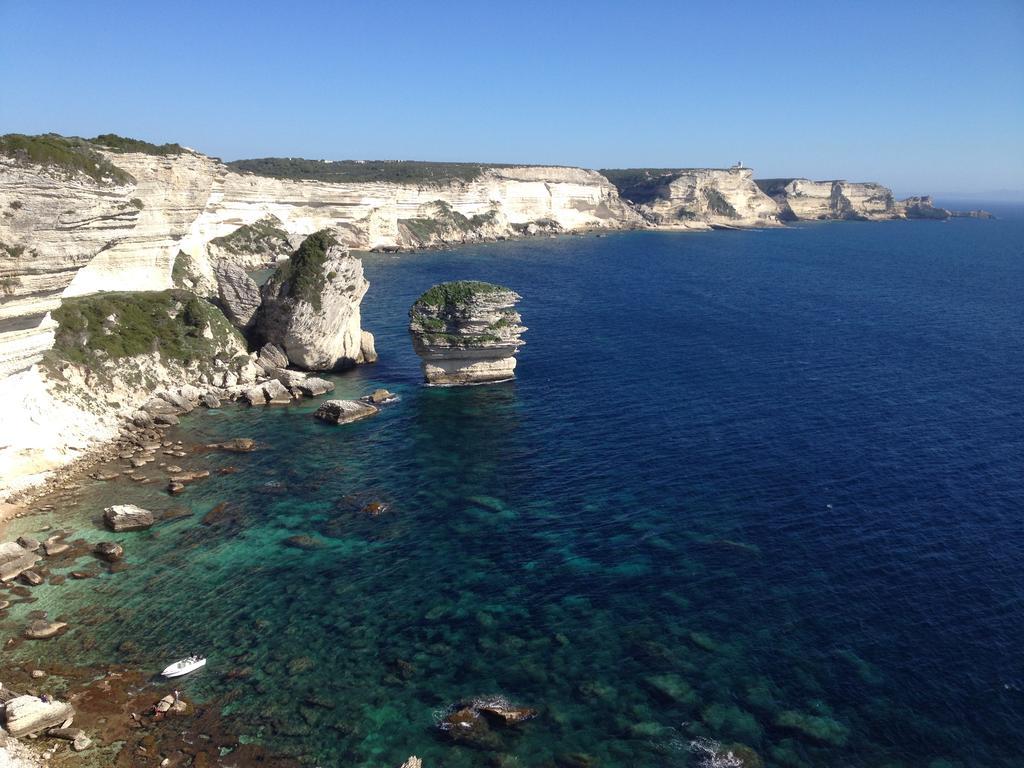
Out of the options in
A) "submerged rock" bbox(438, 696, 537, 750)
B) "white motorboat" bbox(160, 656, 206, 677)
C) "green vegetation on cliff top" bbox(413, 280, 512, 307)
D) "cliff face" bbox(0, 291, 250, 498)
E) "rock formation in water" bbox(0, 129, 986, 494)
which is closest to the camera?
"submerged rock" bbox(438, 696, 537, 750)

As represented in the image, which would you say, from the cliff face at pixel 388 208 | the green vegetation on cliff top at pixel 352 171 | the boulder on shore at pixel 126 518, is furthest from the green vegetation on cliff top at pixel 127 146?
the green vegetation on cliff top at pixel 352 171

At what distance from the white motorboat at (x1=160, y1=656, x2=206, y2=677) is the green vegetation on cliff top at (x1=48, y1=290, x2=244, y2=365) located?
3199 cm

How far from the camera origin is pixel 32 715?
21938mm

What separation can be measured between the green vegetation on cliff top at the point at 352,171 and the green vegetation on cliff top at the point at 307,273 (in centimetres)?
9070

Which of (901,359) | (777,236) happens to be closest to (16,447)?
(901,359)

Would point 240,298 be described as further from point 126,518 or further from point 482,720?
point 482,720

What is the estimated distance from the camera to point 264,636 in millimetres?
27016

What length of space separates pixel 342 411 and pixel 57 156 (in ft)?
83.3

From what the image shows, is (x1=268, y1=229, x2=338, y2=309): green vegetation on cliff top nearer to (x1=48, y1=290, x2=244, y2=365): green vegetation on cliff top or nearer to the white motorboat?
(x1=48, y1=290, x2=244, y2=365): green vegetation on cliff top

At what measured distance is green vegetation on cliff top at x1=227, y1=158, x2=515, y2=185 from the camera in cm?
15838

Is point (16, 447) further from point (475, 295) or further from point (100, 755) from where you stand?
point (475, 295)

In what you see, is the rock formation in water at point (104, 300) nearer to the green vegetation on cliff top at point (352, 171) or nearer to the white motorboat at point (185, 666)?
the white motorboat at point (185, 666)

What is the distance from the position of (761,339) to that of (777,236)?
137962 mm

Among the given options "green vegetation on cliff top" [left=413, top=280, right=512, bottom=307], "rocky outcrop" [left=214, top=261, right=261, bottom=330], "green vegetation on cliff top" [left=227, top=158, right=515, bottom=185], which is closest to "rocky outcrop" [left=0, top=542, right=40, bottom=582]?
"green vegetation on cliff top" [left=413, top=280, right=512, bottom=307]
